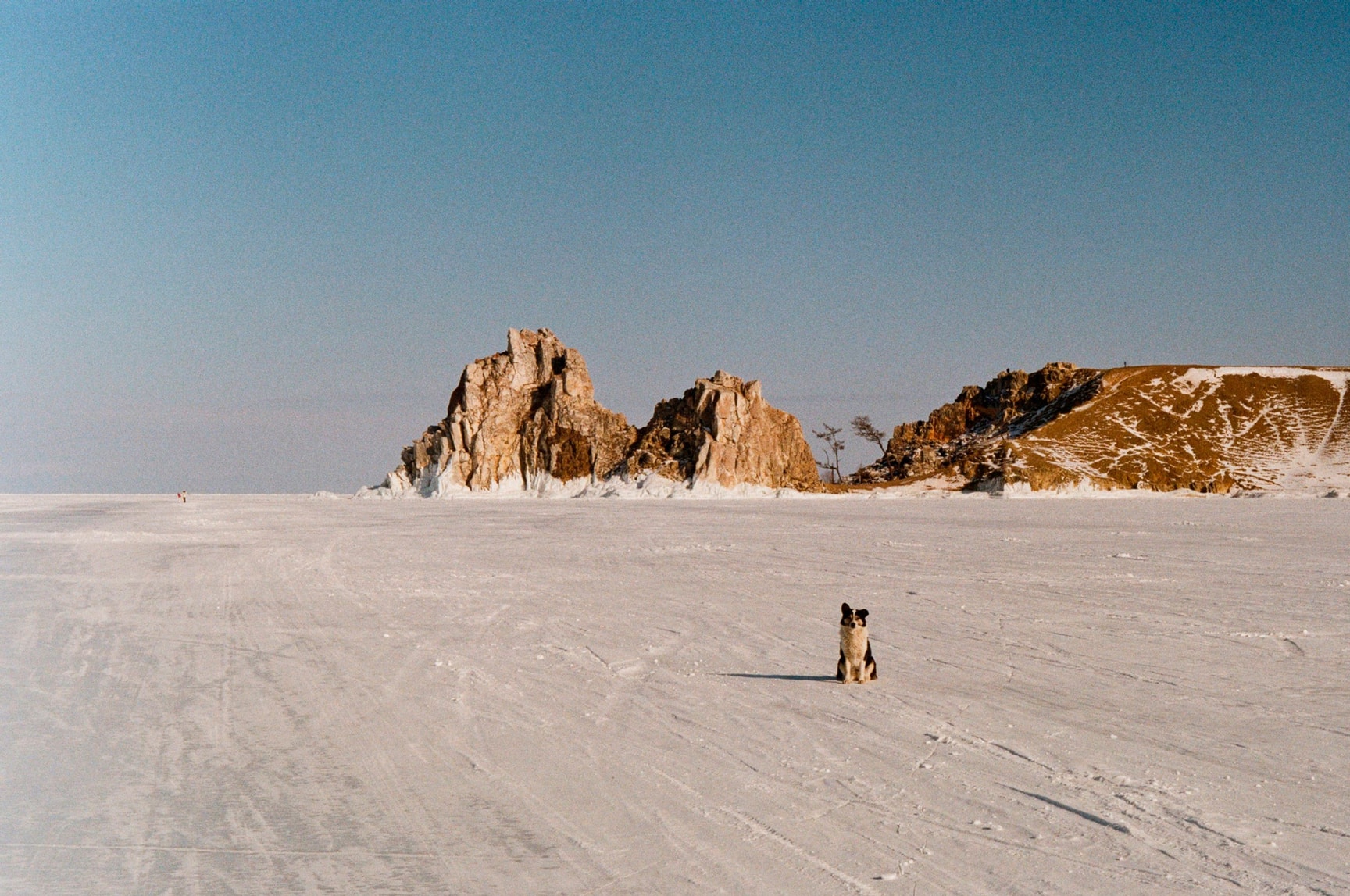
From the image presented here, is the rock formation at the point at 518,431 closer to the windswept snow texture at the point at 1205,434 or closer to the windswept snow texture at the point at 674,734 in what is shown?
the windswept snow texture at the point at 1205,434

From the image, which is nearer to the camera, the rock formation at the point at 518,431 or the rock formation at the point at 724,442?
the rock formation at the point at 724,442

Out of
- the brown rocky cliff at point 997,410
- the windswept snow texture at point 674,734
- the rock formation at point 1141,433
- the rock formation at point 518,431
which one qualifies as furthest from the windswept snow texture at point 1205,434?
the windswept snow texture at point 674,734

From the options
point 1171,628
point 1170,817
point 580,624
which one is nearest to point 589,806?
point 1170,817

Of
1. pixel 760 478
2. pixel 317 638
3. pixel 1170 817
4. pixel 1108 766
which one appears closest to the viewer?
pixel 1170 817

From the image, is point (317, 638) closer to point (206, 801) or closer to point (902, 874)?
point (206, 801)

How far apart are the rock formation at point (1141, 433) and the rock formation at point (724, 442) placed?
40.8 feet

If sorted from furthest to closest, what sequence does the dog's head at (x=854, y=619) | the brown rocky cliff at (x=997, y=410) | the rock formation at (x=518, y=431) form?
the brown rocky cliff at (x=997, y=410) < the rock formation at (x=518, y=431) < the dog's head at (x=854, y=619)

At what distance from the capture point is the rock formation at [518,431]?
73375 mm

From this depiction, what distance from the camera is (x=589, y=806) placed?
Answer: 6.66 metres

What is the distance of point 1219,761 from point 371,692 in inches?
306

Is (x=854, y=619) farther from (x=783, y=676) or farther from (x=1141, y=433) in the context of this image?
(x=1141, y=433)

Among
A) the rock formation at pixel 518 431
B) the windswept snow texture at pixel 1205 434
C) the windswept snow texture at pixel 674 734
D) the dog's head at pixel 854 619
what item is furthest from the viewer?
the windswept snow texture at pixel 1205 434

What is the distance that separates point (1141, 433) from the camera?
8544 cm

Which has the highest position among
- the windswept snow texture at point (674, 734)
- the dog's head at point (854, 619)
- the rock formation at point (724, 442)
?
the rock formation at point (724, 442)
